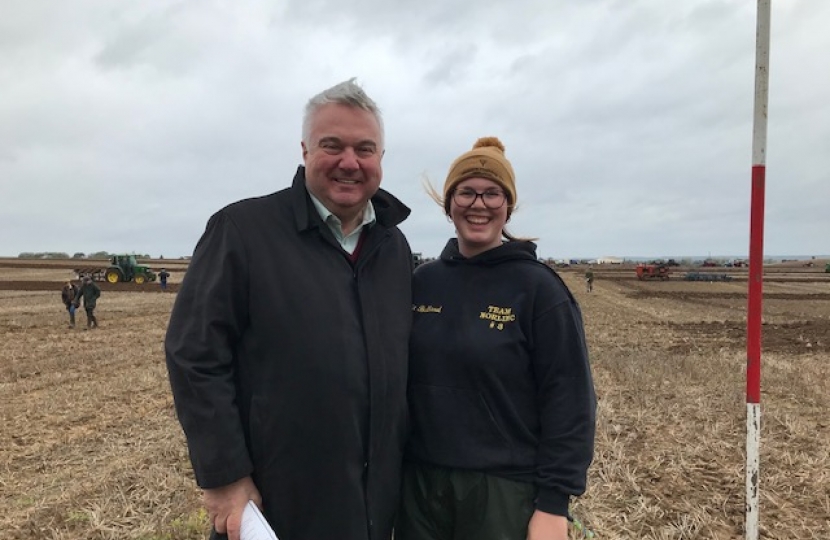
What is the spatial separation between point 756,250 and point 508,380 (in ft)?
7.80

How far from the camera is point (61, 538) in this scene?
171 inches

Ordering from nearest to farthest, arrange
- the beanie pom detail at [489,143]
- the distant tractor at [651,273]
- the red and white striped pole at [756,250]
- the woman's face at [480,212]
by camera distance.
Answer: the woman's face at [480,212], the beanie pom detail at [489,143], the red and white striped pole at [756,250], the distant tractor at [651,273]

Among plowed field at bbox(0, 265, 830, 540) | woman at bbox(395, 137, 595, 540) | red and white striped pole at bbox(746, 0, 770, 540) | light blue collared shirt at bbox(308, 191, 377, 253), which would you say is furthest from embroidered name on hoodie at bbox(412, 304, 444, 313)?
plowed field at bbox(0, 265, 830, 540)

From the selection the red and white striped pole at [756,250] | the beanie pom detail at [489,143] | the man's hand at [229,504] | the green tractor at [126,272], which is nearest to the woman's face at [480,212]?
the beanie pom detail at [489,143]

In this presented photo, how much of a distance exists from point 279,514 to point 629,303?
1124 inches

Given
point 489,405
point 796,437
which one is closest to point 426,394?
point 489,405

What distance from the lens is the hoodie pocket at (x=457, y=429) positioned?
2432 mm

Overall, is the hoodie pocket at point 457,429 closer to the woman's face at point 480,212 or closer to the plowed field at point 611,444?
the woman's face at point 480,212

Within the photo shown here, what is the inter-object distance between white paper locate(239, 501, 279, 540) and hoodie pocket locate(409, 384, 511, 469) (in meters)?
0.75

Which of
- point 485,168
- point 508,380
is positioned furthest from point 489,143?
point 508,380

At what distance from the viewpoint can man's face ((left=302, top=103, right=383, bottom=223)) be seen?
7.56ft

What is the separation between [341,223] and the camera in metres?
2.45

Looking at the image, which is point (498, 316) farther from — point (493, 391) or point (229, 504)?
point (229, 504)

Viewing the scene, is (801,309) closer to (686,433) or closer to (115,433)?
(686,433)
